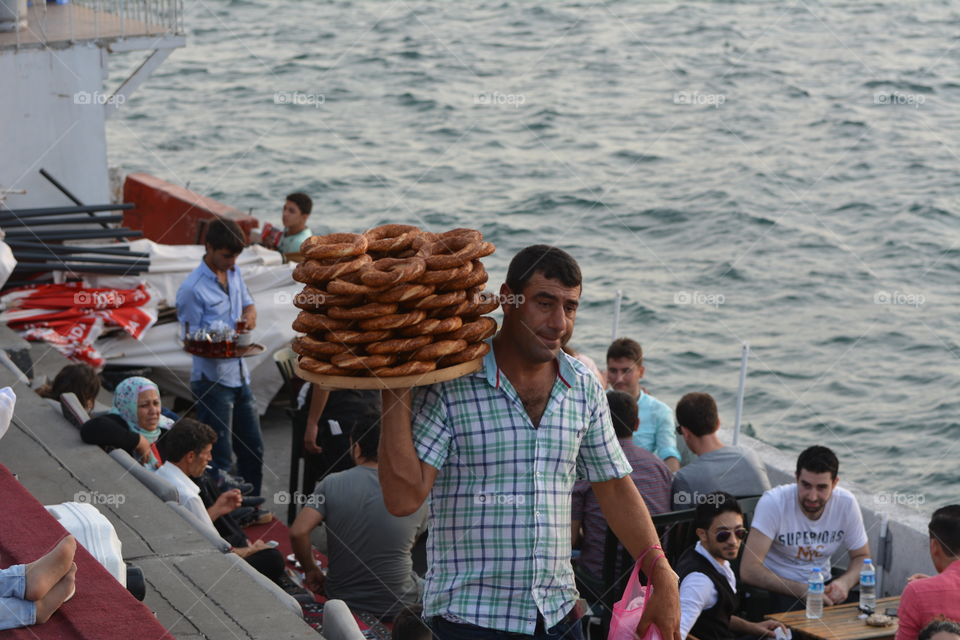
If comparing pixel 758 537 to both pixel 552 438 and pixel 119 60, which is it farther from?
pixel 119 60

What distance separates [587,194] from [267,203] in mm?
6544

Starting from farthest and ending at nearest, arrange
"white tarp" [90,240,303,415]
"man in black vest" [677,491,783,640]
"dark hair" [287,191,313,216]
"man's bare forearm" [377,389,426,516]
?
"dark hair" [287,191,313,216]
"white tarp" [90,240,303,415]
"man in black vest" [677,491,783,640]
"man's bare forearm" [377,389,426,516]

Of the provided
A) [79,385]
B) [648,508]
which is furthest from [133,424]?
[648,508]

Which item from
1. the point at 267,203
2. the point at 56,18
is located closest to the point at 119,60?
the point at 267,203

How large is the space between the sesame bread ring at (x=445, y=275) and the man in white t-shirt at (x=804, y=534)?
3750 mm

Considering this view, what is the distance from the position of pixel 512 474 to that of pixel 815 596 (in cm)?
358

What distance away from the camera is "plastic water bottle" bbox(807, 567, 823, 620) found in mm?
6926

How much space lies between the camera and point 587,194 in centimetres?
2625

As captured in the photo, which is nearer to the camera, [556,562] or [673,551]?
[556,562]

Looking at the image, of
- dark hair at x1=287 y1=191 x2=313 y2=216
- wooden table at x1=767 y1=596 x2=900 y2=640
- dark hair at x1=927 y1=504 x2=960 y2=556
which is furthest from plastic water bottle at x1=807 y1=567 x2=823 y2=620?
dark hair at x1=287 y1=191 x2=313 y2=216

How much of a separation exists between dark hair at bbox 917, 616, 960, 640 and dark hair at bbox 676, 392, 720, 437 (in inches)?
93.1

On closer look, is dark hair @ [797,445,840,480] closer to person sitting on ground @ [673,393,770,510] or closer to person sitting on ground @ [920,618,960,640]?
person sitting on ground @ [673,393,770,510]

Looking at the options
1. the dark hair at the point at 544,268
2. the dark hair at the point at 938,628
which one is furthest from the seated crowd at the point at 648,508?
the dark hair at the point at 544,268

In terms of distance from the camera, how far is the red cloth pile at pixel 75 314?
10.5 metres
